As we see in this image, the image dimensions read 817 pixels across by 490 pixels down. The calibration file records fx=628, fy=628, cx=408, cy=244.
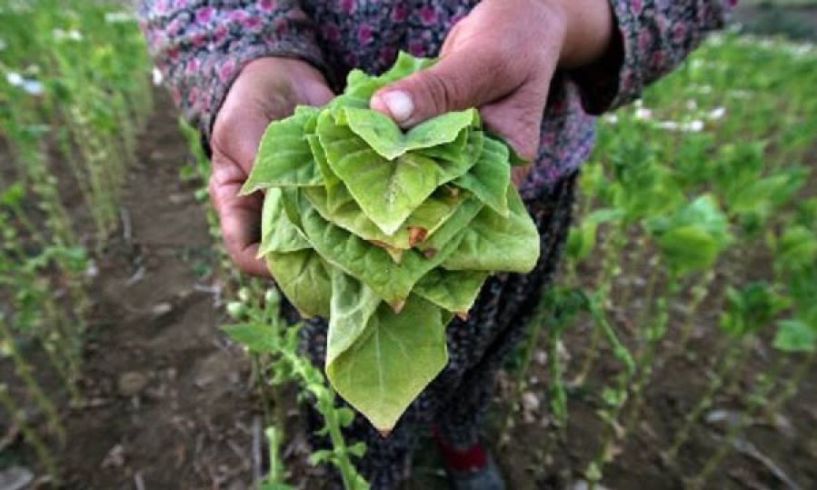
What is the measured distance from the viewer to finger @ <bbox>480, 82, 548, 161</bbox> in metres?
0.80

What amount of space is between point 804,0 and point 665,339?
2118 cm

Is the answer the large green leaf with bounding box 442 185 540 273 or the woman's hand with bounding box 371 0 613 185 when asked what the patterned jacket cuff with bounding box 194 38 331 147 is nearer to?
the woman's hand with bounding box 371 0 613 185

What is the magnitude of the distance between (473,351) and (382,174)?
2.66ft

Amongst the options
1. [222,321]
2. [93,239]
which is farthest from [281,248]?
[93,239]

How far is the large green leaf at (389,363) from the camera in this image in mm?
587

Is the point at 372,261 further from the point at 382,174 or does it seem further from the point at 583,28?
the point at 583,28

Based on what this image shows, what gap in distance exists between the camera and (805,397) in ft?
7.11

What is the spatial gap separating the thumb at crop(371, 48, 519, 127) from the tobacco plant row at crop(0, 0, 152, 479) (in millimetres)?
1394

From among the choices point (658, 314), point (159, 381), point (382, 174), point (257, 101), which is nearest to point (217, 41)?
point (257, 101)

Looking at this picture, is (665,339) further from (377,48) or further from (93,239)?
(93,239)

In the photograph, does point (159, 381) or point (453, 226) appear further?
point (159, 381)

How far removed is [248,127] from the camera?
34.2 inches

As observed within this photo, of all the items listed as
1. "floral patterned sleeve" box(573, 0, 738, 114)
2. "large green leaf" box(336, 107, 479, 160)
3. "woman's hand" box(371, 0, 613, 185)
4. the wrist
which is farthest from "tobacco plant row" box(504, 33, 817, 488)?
"large green leaf" box(336, 107, 479, 160)

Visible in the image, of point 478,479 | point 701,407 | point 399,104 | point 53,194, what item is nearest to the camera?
point 399,104
